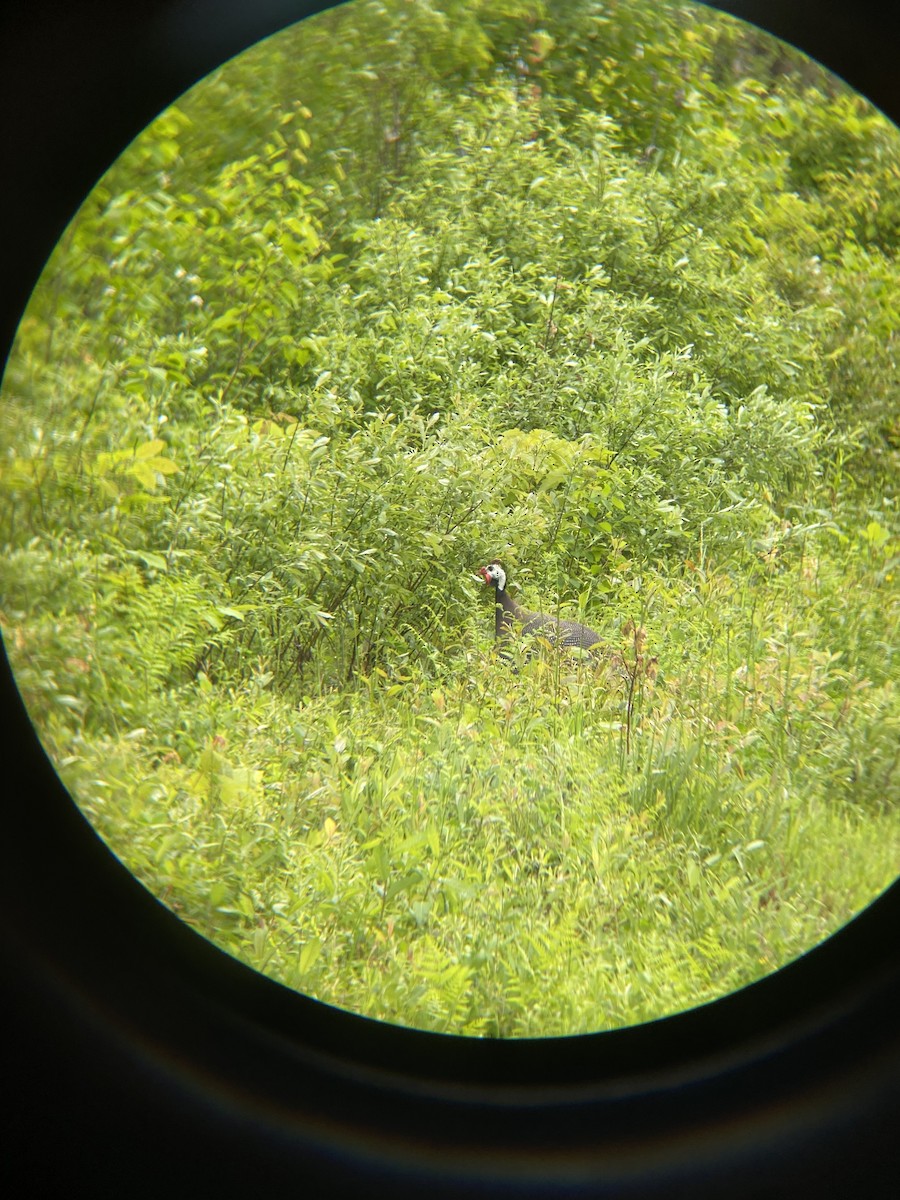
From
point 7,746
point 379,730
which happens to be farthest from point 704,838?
point 7,746

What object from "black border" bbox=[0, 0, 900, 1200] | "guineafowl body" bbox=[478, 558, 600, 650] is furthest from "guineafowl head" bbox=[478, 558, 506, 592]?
"black border" bbox=[0, 0, 900, 1200]

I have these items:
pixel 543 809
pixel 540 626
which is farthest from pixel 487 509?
pixel 543 809

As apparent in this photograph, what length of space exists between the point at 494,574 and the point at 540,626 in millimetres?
124

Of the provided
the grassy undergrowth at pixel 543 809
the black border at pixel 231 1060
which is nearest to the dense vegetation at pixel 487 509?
the grassy undergrowth at pixel 543 809

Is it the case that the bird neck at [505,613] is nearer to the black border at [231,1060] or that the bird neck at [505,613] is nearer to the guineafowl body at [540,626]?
the guineafowl body at [540,626]

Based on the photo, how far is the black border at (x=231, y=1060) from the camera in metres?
1.04

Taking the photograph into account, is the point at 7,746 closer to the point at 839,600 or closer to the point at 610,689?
the point at 610,689

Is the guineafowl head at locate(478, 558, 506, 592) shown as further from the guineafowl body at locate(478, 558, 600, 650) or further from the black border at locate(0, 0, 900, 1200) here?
the black border at locate(0, 0, 900, 1200)

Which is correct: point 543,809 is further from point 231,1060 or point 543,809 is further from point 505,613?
point 231,1060

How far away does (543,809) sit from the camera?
4.92ft

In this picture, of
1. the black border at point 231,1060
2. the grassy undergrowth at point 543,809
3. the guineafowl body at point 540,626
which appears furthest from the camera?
the guineafowl body at point 540,626

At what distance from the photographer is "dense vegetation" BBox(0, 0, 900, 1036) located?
1.34 m

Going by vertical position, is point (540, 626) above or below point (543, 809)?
above

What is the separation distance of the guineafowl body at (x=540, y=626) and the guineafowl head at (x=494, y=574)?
1cm
